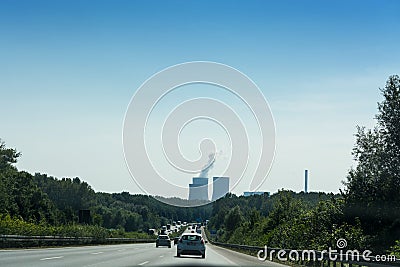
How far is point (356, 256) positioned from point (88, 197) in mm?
139509

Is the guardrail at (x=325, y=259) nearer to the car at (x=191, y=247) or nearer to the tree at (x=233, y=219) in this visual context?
the car at (x=191, y=247)

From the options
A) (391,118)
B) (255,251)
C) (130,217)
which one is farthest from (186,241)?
(130,217)

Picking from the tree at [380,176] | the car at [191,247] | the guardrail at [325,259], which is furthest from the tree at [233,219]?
the car at [191,247]

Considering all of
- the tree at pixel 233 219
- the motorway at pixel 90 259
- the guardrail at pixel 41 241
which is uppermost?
the tree at pixel 233 219

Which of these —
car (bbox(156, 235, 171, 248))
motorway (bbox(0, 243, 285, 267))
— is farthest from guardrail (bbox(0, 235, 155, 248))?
car (bbox(156, 235, 171, 248))

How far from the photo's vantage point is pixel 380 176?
4872 cm

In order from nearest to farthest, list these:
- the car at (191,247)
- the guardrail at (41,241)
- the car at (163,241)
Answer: the guardrail at (41,241) → the car at (191,247) → the car at (163,241)

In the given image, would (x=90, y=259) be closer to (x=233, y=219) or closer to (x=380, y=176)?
(x=380, y=176)

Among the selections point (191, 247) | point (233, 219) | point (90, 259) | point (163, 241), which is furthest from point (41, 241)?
point (233, 219)

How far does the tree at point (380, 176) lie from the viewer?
1841 inches

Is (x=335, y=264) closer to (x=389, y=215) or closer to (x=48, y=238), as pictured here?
(x=389, y=215)

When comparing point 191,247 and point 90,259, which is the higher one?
point 191,247

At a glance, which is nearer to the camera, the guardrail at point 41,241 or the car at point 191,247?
the guardrail at point 41,241

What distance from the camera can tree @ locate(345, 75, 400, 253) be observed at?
153ft
